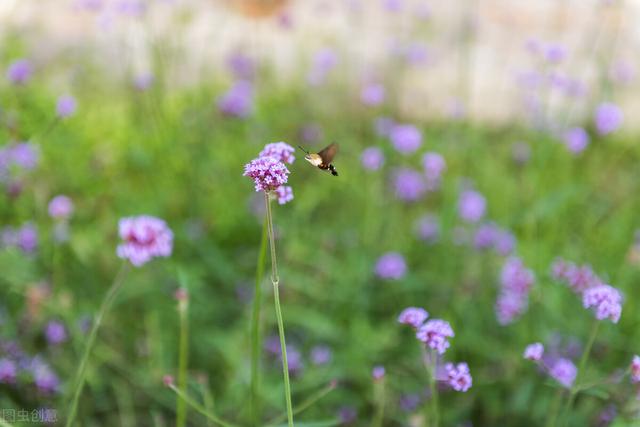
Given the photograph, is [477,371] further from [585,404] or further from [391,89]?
[391,89]

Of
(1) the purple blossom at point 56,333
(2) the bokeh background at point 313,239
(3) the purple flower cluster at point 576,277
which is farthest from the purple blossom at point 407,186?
(1) the purple blossom at point 56,333

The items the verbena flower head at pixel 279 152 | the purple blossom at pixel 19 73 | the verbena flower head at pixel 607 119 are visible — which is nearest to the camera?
the verbena flower head at pixel 279 152

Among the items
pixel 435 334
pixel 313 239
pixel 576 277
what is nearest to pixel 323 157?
pixel 435 334

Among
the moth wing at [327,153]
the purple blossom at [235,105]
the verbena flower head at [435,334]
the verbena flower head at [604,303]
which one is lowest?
the verbena flower head at [435,334]

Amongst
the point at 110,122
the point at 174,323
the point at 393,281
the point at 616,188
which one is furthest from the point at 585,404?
the point at 110,122

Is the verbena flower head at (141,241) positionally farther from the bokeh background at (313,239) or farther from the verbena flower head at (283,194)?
the verbena flower head at (283,194)

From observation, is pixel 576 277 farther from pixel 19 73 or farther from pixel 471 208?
pixel 19 73

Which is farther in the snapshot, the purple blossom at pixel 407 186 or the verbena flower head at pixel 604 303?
the purple blossom at pixel 407 186

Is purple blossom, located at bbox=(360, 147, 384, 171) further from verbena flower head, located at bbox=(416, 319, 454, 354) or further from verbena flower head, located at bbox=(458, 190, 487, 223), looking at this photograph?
verbena flower head, located at bbox=(416, 319, 454, 354)
